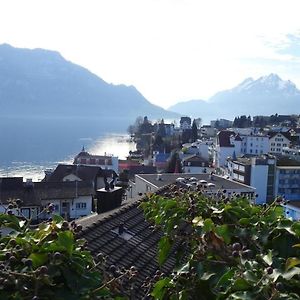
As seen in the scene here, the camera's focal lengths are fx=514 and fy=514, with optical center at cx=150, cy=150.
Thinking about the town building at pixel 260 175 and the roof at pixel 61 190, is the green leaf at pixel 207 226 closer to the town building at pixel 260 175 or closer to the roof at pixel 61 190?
the roof at pixel 61 190

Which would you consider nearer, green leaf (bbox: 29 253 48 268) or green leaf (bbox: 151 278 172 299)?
green leaf (bbox: 29 253 48 268)

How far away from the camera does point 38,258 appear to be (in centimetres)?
193

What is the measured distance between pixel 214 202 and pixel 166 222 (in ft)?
1.73

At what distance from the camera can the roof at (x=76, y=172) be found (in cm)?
3341

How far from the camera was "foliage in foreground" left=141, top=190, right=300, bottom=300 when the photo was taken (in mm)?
1958

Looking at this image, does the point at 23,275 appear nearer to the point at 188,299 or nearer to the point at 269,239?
the point at 188,299

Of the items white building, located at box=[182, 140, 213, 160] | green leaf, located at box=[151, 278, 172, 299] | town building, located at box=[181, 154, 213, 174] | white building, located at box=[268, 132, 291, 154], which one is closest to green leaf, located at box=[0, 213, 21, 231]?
green leaf, located at box=[151, 278, 172, 299]

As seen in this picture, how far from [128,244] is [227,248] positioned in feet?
12.3

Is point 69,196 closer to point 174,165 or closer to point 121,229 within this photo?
point 121,229

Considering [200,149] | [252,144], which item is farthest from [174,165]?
[200,149]

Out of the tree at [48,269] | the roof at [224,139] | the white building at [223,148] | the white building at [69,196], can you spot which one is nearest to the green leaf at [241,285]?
the tree at [48,269]

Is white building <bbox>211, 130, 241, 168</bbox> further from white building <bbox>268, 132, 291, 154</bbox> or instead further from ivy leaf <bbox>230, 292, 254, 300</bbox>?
ivy leaf <bbox>230, 292, 254, 300</bbox>

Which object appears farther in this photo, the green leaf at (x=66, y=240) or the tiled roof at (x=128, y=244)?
the tiled roof at (x=128, y=244)

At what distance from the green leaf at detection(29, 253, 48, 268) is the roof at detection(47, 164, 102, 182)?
31.4 metres
